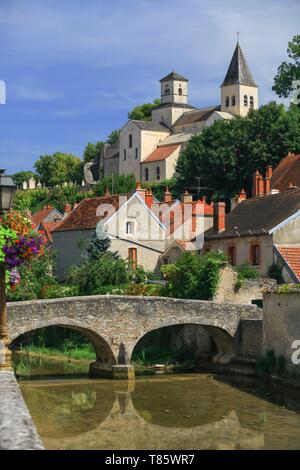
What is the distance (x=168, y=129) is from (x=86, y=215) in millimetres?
52092

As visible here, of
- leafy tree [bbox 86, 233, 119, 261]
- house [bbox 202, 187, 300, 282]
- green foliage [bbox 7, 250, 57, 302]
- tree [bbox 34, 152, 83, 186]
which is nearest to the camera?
house [bbox 202, 187, 300, 282]

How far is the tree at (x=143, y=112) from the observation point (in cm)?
10619

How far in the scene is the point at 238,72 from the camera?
96562 mm

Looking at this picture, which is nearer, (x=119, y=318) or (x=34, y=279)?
(x=119, y=318)

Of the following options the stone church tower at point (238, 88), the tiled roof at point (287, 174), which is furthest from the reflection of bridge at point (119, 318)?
the stone church tower at point (238, 88)

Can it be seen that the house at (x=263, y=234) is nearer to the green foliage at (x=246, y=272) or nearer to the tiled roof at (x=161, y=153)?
the green foliage at (x=246, y=272)

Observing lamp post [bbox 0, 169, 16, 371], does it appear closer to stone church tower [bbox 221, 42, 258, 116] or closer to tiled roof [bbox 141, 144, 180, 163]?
tiled roof [bbox 141, 144, 180, 163]

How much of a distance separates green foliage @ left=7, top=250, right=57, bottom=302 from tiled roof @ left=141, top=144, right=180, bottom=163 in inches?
1720

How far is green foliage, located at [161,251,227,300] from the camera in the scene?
1287 inches

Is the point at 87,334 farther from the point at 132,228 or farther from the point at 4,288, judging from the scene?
the point at 4,288

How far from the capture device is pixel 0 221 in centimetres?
1386

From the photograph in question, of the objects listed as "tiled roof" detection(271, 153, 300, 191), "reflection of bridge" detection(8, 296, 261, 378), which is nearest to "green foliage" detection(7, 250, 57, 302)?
"reflection of bridge" detection(8, 296, 261, 378)

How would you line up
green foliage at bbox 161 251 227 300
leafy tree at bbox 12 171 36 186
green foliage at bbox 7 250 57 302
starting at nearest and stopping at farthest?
green foliage at bbox 161 251 227 300
green foliage at bbox 7 250 57 302
leafy tree at bbox 12 171 36 186

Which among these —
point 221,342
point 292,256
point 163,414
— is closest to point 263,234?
point 292,256
